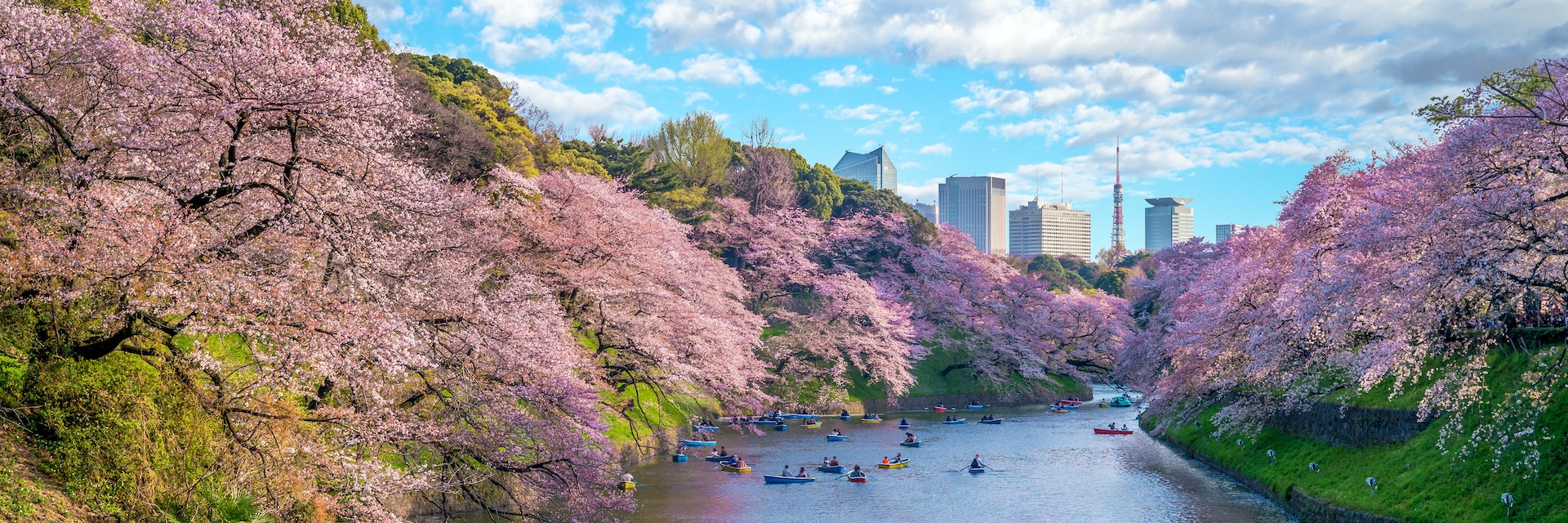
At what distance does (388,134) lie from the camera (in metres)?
19.3

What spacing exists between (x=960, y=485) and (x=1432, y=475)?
1652cm

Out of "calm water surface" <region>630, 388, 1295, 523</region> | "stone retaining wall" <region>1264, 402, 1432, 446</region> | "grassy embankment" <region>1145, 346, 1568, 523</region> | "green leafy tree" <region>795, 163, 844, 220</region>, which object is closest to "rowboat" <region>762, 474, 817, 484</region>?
"calm water surface" <region>630, 388, 1295, 523</region>

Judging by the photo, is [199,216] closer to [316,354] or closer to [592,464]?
[316,354]

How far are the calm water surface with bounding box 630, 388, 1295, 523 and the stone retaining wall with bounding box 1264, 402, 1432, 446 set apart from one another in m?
2.81

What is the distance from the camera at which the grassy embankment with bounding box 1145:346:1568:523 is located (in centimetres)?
1889

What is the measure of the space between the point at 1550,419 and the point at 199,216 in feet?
86.2

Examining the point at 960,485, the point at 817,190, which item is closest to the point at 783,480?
the point at 960,485

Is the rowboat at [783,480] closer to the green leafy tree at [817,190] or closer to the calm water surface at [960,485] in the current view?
the calm water surface at [960,485]

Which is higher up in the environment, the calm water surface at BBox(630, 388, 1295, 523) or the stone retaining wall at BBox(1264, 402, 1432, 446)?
the stone retaining wall at BBox(1264, 402, 1432, 446)

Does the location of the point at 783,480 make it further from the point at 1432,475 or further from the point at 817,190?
the point at 817,190

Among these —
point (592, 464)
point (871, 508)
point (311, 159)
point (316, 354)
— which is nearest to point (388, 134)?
point (311, 159)

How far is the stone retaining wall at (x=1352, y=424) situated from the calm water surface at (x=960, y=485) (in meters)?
2.81

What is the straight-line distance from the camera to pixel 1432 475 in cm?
2238

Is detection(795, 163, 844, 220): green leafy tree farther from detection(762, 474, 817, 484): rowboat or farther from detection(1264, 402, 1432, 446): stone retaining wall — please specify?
detection(1264, 402, 1432, 446): stone retaining wall
